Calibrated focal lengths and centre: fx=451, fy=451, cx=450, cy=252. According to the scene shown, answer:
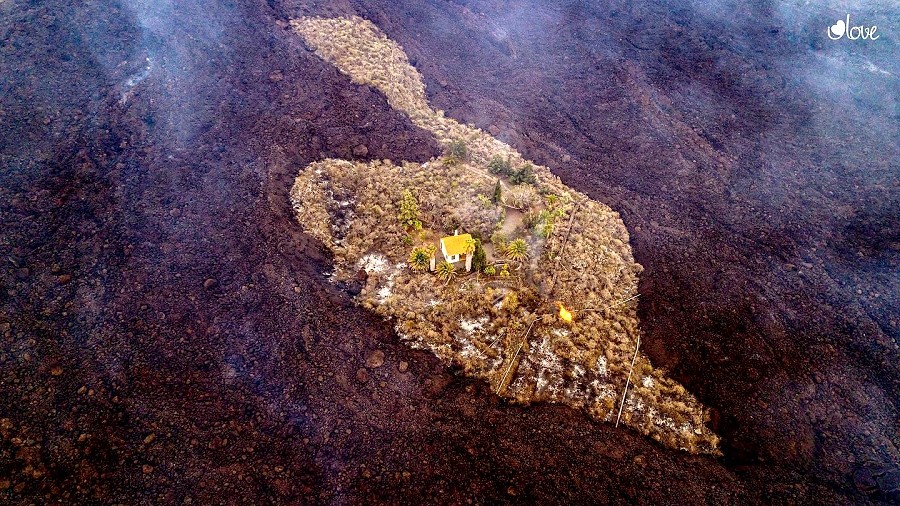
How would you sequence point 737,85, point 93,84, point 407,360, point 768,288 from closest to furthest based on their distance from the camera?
point 407,360, point 768,288, point 93,84, point 737,85

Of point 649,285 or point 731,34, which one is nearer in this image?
point 649,285

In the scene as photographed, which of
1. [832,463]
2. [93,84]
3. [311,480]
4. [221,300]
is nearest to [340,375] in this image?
[311,480]

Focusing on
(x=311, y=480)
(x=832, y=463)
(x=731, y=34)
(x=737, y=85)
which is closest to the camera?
(x=311, y=480)

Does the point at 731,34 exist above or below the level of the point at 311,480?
above

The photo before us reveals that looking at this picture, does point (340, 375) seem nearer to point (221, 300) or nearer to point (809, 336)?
point (221, 300)

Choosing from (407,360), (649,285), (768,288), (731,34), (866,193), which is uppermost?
(731,34)

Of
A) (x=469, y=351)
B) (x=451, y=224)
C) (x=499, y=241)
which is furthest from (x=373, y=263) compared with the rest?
(x=469, y=351)

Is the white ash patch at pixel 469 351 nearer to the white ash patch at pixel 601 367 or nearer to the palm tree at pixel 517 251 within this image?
the white ash patch at pixel 601 367

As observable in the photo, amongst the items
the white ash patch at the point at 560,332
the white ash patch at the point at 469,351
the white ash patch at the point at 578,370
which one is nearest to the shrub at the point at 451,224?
the white ash patch at the point at 469,351

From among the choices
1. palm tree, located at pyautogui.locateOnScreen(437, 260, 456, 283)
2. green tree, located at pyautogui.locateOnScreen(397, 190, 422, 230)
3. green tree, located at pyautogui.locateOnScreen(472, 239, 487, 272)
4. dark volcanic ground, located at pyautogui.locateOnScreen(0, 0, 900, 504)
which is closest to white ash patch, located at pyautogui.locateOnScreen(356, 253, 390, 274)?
dark volcanic ground, located at pyautogui.locateOnScreen(0, 0, 900, 504)
